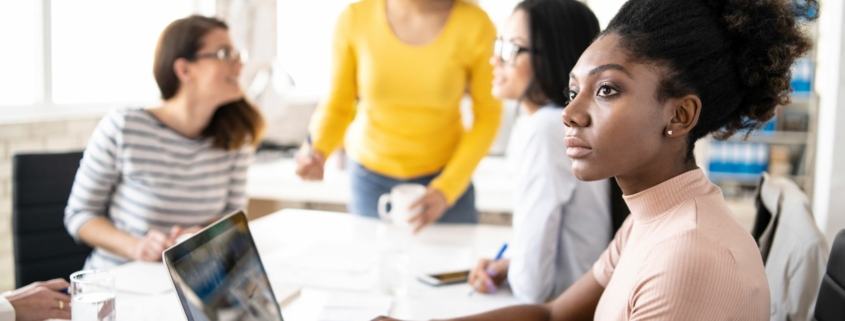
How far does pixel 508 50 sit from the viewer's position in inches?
69.0

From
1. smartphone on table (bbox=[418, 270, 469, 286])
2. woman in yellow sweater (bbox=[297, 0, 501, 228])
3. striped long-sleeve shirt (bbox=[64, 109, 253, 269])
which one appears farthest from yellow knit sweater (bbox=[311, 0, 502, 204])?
smartphone on table (bbox=[418, 270, 469, 286])

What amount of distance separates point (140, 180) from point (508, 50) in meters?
1.08

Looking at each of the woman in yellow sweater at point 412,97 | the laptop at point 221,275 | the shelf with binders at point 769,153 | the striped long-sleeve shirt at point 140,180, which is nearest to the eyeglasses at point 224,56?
the striped long-sleeve shirt at point 140,180

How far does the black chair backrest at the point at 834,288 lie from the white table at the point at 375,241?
0.58 meters

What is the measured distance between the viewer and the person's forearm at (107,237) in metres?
1.92

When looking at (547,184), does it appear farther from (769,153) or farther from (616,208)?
(769,153)

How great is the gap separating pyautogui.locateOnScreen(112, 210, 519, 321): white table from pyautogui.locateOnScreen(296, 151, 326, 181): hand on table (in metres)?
0.16

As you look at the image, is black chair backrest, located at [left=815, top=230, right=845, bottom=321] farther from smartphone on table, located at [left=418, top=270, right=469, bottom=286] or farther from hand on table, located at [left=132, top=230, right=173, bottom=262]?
hand on table, located at [left=132, top=230, right=173, bottom=262]

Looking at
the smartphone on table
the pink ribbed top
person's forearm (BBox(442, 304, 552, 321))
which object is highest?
the pink ribbed top

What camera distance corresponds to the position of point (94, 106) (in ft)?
11.9

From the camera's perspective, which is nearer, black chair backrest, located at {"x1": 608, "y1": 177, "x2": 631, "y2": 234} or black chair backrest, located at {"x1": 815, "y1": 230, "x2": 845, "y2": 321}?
black chair backrest, located at {"x1": 815, "y1": 230, "x2": 845, "y2": 321}

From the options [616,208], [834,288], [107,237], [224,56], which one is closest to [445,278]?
[616,208]

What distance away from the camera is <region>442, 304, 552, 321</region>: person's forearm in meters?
1.37

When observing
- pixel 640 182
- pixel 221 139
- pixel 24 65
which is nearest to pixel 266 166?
pixel 24 65
